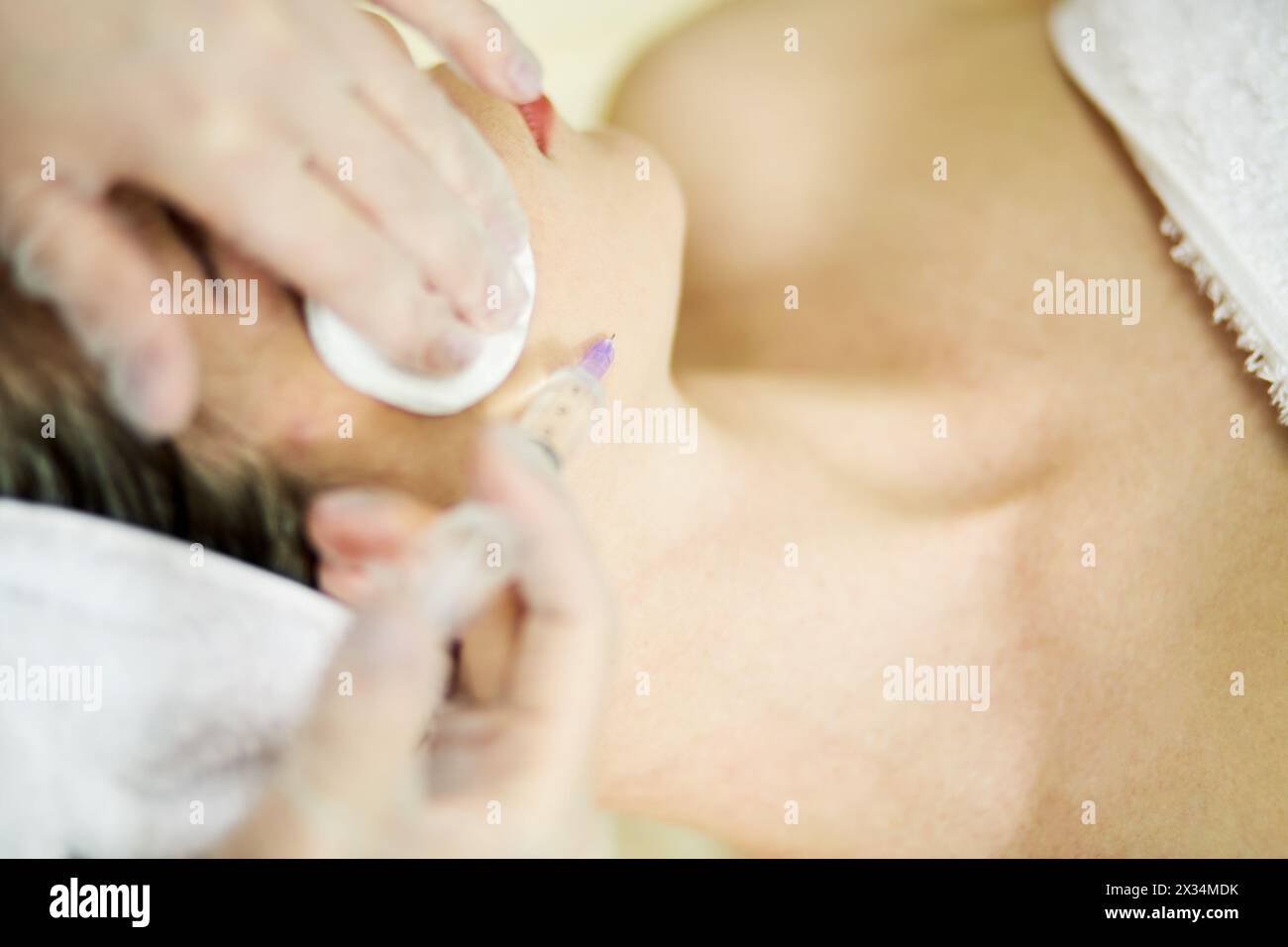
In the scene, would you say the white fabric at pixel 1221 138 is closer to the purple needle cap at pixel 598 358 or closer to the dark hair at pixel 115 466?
the purple needle cap at pixel 598 358

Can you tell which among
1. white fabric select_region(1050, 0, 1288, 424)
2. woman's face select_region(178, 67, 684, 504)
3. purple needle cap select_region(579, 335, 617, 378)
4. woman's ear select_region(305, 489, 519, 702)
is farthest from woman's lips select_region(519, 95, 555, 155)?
white fabric select_region(1050, 0, 1288, 424)

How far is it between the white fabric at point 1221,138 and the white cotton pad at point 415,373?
60cm

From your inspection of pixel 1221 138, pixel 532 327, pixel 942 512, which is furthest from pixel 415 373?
pixel 1221 138

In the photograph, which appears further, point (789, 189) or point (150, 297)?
point (789, 189)

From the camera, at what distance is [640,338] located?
640mm

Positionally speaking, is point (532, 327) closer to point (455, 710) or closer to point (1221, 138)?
point (455, 710)

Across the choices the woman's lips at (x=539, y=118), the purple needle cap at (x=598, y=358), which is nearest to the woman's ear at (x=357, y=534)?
the purple needle cap at (x=598, y=358)

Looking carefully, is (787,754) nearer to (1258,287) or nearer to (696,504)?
(696,504)

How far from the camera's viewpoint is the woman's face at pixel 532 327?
1.54 ft

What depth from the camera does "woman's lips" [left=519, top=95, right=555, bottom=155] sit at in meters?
0.60

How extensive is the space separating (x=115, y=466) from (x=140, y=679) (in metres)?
0.11

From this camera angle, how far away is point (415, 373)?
0.49 m

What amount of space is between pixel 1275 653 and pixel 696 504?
48cm
